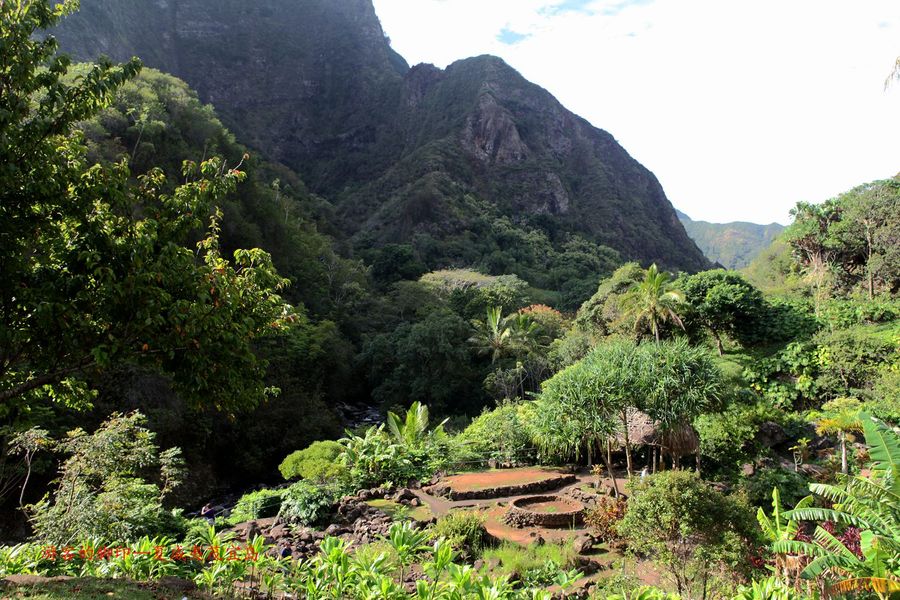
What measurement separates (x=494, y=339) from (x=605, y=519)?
20.4 meters

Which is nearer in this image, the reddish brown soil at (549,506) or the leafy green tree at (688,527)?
the leafy green tree at (688,527)

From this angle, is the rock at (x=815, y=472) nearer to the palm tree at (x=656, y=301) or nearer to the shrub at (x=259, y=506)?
the palm tree at (x=656, y=301)

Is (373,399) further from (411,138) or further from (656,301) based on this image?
(411,138)

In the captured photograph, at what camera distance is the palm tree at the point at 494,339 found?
30.5 m

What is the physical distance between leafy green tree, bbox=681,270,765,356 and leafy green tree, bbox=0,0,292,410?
2208cm

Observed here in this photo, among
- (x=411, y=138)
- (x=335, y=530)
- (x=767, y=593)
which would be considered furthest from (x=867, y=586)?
(x=411, y=138)

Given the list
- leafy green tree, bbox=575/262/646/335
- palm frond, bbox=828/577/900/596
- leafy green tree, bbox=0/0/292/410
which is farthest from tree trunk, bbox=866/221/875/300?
leafy green tree, bbox=0/0/292/410

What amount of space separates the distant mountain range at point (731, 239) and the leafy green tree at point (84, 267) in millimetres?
136498

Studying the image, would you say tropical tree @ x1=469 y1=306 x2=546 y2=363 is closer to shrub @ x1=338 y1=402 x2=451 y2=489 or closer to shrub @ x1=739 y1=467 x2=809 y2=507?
shrub @ x1=338 y1=402 x2=451 y2=489

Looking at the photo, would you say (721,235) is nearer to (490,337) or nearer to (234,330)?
(490,337)

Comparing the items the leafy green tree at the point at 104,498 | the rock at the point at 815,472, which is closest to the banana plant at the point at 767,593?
the leafy green tree at the point at 104,498

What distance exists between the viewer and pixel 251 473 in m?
23.3

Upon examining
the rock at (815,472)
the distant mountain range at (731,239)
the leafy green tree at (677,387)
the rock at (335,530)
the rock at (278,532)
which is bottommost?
the rock at (815,472)

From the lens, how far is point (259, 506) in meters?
13.3
